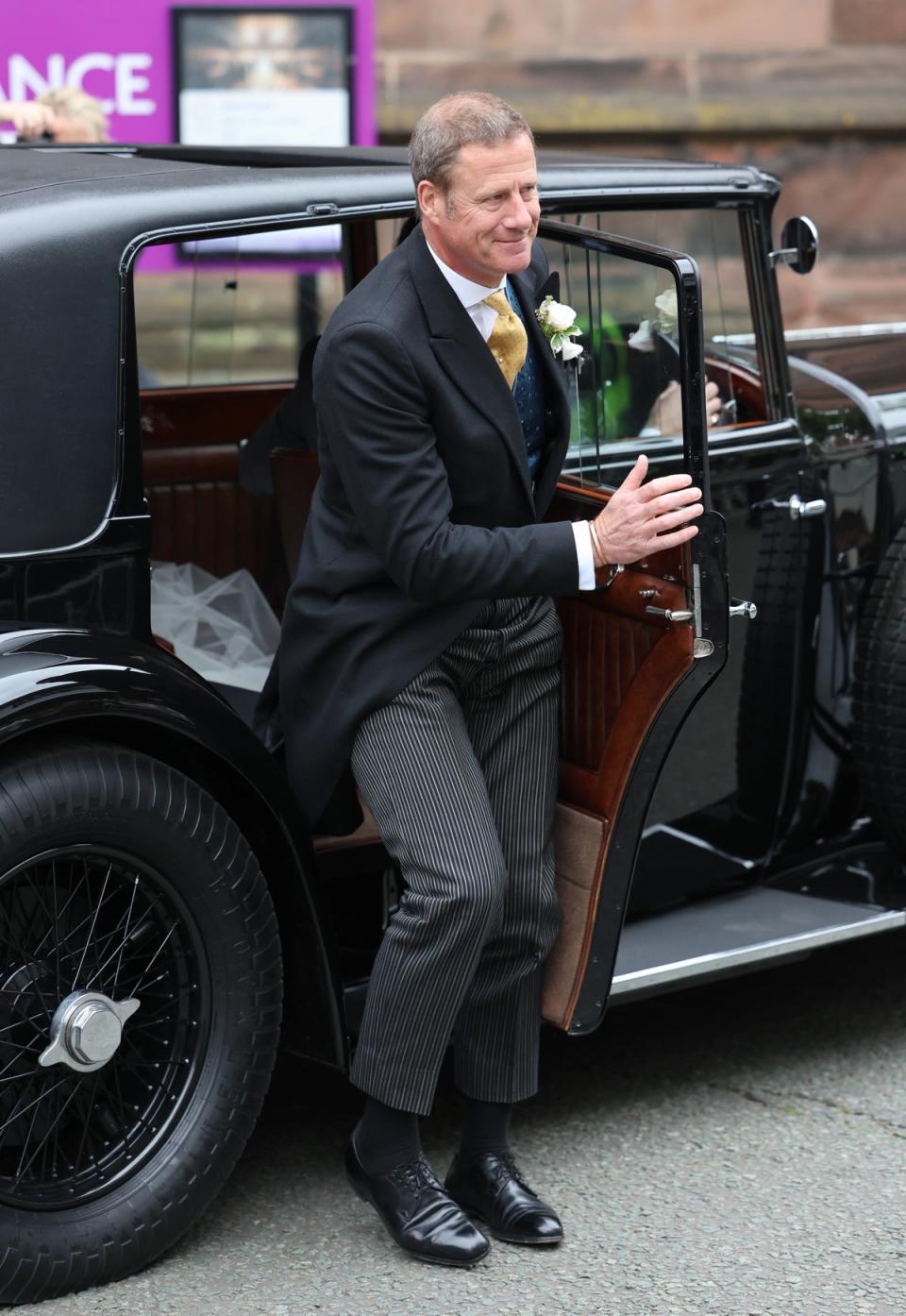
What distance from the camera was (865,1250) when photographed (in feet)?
10.3

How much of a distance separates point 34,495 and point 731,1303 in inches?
67.9

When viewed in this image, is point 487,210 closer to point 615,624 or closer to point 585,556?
point 585,556

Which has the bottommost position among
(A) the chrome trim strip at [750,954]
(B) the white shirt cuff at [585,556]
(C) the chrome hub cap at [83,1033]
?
(A) the chrome trim strip at [750,954]

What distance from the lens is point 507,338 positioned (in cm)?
304

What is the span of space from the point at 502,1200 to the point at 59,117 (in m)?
3.66

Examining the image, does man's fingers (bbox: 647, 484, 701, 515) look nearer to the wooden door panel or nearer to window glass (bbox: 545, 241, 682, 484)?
the wooden door panel

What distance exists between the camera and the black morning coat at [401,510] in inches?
112

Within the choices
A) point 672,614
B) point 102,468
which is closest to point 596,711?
point 672,614

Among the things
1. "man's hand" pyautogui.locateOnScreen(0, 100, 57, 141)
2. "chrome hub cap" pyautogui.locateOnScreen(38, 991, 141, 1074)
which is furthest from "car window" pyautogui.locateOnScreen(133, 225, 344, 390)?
"chrome hub cap" pyautogui.locateOnScreen(38, 991, 141, 1074)

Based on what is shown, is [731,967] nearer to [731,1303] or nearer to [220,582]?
[731,1303]

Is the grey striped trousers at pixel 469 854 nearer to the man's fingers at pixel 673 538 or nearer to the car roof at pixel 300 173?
the man's fingers at pixel 673 538

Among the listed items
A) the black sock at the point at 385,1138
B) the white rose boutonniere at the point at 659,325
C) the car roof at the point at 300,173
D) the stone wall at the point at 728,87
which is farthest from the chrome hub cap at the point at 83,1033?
the stone wall at the point at 728,87

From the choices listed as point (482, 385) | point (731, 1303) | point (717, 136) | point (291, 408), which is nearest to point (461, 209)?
point (482, 385)

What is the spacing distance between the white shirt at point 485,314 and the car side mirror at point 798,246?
1.07 m
